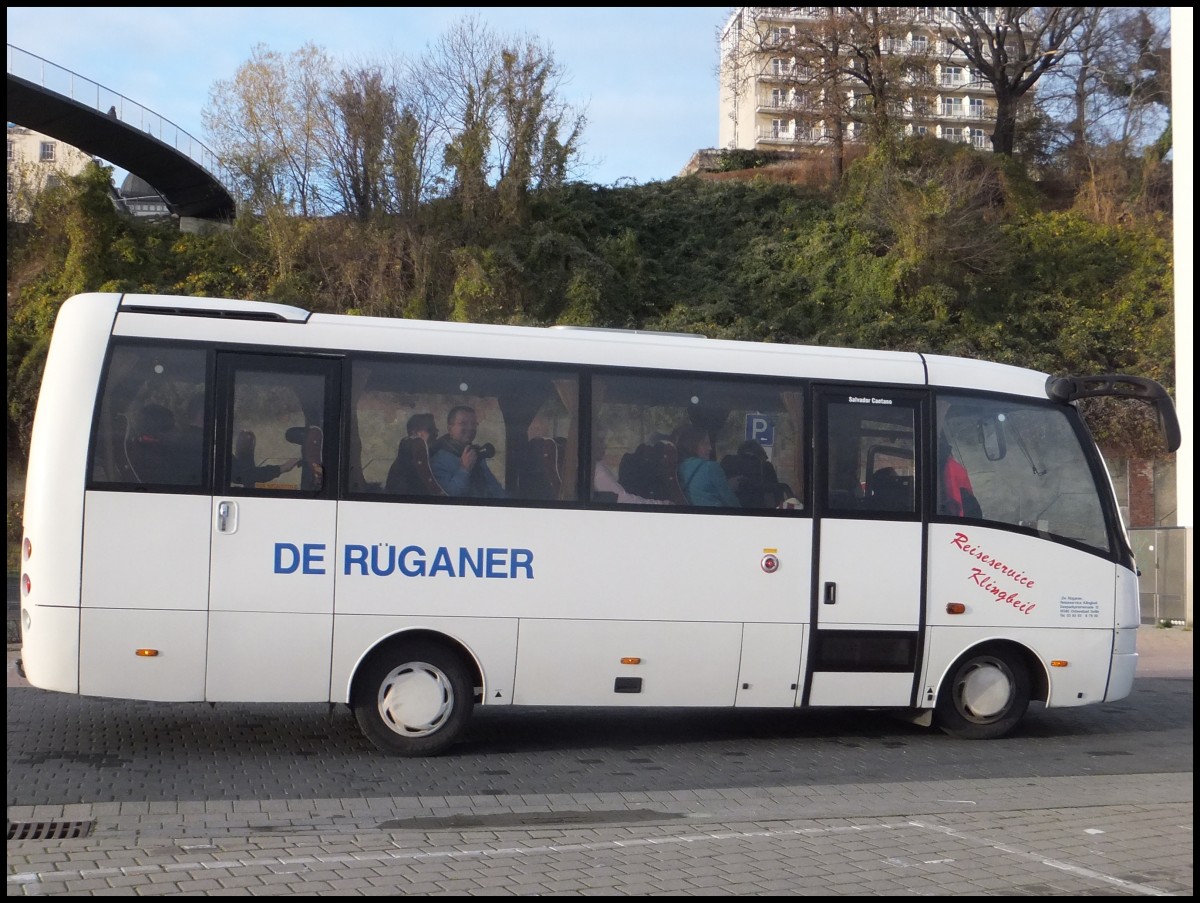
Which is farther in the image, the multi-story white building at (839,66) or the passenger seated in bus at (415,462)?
the multi-story white building at (839,66)

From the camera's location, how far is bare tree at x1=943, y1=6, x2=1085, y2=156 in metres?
39.7

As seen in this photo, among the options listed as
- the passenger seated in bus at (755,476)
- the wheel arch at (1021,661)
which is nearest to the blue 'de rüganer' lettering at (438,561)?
the passenger seated in bus at (755,476)

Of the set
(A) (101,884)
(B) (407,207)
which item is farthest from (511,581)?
(B) (407,207)

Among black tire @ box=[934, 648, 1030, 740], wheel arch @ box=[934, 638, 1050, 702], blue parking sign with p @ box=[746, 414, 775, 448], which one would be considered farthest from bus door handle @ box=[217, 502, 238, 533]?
black tire @ box=[934, 648, 1030, 740]

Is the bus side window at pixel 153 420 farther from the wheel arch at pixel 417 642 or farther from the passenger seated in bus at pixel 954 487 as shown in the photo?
the passenger seated in bus at pixel 954 487

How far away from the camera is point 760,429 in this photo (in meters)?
9.52

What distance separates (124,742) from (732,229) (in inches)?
1164

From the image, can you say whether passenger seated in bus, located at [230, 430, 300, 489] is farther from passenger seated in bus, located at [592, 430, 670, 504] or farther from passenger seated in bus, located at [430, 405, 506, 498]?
passenger seated in bus, located at [592, 430, 670, 504]

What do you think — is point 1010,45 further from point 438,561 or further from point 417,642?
point 417,642

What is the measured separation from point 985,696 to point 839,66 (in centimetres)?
2887

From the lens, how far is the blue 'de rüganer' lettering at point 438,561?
874cm

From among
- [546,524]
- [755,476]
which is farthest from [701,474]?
[546,524]

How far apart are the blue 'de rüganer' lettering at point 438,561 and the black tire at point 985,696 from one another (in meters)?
3.81

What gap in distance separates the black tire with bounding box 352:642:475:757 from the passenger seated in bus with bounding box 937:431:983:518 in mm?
4106
